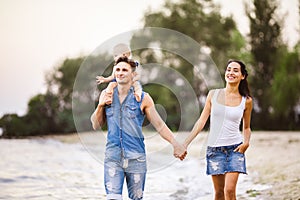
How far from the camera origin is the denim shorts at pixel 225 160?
4.90 meters

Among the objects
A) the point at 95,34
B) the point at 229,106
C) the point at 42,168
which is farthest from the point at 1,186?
the point at 95,34

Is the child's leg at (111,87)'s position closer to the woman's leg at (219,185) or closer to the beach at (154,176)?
the beach at (154,176)

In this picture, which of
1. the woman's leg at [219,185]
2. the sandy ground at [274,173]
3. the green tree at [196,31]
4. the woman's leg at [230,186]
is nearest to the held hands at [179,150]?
the woman's leg at [219,185]

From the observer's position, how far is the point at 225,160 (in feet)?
16.2

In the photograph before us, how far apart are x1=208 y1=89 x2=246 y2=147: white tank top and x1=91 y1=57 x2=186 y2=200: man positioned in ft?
2.62

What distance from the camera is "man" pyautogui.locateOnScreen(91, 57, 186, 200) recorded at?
14.3 ft

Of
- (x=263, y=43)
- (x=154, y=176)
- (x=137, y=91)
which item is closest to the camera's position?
(x=137, y=91)

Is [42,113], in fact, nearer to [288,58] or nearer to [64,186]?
[288,58]

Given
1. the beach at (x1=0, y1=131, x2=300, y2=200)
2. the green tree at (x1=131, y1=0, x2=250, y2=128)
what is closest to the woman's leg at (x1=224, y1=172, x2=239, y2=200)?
the beach at (x1=0, y1=131, x2=300, y2=200)

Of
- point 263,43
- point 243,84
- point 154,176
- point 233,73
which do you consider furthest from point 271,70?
point 233,73

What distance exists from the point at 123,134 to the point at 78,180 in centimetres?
590

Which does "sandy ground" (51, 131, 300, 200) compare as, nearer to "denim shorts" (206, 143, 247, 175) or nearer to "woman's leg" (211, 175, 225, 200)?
"woman's leg" (211, 175, 225, 200)

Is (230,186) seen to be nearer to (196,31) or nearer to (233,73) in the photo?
(233,73)

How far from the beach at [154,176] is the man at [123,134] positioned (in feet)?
3.12
